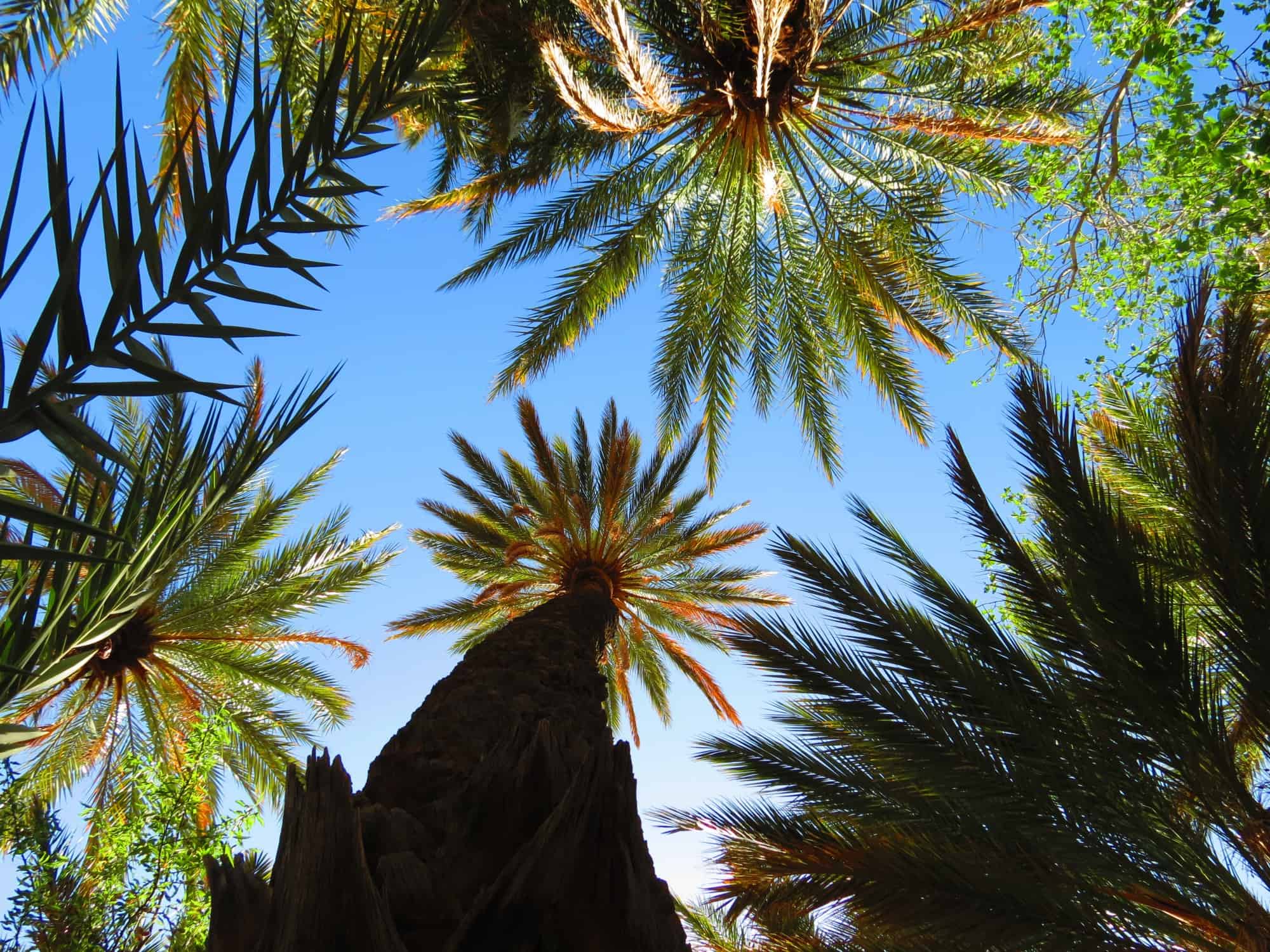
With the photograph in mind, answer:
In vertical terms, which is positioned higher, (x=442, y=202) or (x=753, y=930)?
(x=442, y=202)

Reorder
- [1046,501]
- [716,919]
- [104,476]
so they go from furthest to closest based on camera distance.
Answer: [716,919] → [1046,501] → [104,476]

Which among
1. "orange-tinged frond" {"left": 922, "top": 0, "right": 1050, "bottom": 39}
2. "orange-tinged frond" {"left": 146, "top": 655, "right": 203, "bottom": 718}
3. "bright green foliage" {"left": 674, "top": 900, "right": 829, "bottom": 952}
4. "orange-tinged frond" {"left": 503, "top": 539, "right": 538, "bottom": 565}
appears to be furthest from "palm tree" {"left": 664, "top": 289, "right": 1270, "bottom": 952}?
"orange-tinged frond" {"left": 146, "top": 655, "right": 203, "bottom": 718}

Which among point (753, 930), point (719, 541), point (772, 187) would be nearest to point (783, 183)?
point (772, 187)

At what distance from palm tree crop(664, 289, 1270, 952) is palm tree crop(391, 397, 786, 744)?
20.1ft

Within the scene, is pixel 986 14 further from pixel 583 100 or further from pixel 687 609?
pixel 687 609

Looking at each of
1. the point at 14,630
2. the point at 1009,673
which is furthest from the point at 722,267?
the point at 14,630

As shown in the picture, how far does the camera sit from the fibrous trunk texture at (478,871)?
2012 mm

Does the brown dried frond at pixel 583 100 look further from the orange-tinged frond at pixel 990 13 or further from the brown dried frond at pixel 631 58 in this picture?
the orange-tinged frond at pixel 990 13

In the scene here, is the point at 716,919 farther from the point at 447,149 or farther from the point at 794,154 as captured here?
the point at 447,149

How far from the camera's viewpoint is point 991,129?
787 centimetres

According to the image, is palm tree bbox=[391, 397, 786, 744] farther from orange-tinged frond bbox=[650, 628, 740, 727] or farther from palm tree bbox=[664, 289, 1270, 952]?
palm tree bbox=[664, 289, 1270, 952]

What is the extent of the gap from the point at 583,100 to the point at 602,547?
18.8ft

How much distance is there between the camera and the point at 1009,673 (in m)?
4.50

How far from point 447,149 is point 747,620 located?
23.2 ft
